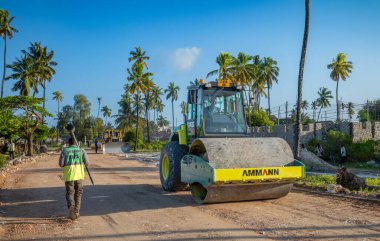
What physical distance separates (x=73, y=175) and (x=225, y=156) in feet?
11.4

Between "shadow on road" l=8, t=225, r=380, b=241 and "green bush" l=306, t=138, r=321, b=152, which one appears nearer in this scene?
"shadow on road" l=8, t=225, r=380, b=241

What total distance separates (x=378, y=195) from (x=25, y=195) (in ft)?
33.8

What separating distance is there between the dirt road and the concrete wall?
17364 mm

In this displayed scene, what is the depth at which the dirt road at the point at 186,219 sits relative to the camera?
6.73 m

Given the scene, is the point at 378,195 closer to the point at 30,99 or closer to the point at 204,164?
the point at 204,164

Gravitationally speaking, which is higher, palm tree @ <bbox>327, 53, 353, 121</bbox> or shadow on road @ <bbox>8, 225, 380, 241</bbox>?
palm tree @ <bbox>327, 53, 353, 121</bbox>

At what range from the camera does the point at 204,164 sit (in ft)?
29.7

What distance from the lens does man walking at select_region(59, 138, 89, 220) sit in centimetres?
830

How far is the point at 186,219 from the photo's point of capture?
802 centimetres

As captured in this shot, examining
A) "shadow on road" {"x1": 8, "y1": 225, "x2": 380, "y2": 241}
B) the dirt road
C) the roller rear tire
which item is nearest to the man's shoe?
the dirt road

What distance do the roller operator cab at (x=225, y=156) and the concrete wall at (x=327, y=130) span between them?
56.3 feet

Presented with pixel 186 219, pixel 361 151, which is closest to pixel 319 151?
pixel 361 151

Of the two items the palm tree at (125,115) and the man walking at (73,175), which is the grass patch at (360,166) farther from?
the palm tree at (125,115)

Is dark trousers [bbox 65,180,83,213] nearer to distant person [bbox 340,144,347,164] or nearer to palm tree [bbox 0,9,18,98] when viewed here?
distant person [bbox 340,144,347,164]
